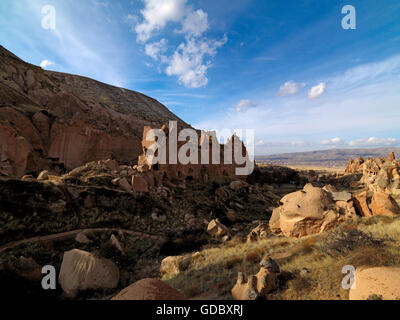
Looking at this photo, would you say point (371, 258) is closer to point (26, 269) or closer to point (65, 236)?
point (26, 269)

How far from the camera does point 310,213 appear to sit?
11.6 m

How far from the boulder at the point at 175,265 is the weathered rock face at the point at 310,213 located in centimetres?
698

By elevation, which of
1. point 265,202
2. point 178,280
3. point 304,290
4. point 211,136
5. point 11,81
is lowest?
point 265,202

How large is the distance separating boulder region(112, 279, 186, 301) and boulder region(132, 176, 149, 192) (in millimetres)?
17626

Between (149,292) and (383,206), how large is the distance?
1353 cm

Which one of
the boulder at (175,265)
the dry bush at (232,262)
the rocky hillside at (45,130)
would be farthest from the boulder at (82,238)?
the rocky hillside at (45,130)

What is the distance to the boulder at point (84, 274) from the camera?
364 inches

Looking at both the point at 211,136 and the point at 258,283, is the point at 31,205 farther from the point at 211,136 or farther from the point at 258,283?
the point at 211,136

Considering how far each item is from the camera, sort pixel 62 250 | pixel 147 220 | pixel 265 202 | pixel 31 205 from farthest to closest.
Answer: pixel 265 202 < pixel 147 220 < pixel 31 205 < pixel 62 250

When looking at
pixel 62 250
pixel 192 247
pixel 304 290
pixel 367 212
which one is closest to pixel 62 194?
pixel 62 250

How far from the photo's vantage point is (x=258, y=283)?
5.57m

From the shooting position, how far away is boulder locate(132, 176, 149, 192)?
71.6 ft

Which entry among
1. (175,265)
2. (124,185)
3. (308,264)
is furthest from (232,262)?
(124,185)

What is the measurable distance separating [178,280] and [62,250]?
9.19m
